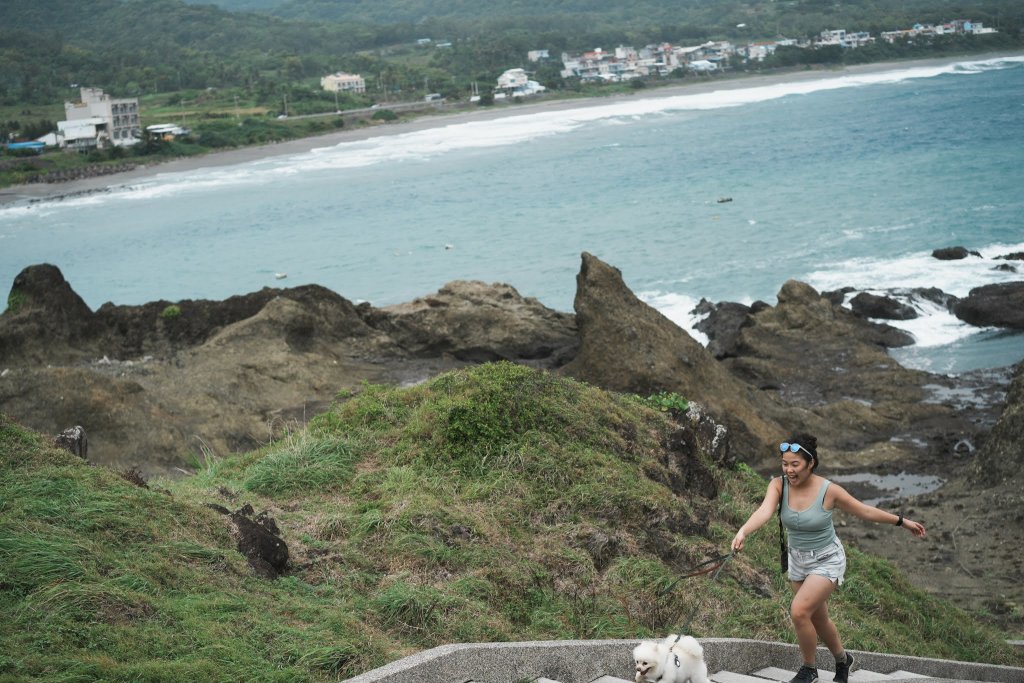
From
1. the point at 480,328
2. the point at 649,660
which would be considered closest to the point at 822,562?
the point at 649,660

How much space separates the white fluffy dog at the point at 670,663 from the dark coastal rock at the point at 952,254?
1436 inches

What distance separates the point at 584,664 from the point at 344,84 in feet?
409

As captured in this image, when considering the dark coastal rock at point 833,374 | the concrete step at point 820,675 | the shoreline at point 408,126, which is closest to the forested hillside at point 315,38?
the shoreline at point 408,126

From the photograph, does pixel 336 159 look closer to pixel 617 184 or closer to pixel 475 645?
pixel 617 184

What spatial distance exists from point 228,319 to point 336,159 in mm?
58648

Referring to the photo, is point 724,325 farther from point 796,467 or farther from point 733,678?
point 796,467

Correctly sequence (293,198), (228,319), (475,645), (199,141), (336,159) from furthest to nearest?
(199,141)
(336,159)
(293,198)
(228,319)
(475,645)

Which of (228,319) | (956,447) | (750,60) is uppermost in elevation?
(750,60)

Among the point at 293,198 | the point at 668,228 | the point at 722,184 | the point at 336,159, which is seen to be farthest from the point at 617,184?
the point at 336,159

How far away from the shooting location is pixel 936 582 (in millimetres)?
15211

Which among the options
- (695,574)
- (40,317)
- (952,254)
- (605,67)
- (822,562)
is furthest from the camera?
(605,67)

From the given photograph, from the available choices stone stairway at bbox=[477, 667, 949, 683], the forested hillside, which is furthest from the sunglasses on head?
the forested hillside

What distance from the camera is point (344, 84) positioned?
414 ft

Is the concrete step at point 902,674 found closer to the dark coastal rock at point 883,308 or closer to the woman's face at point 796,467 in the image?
the woman's face at point 796,467
